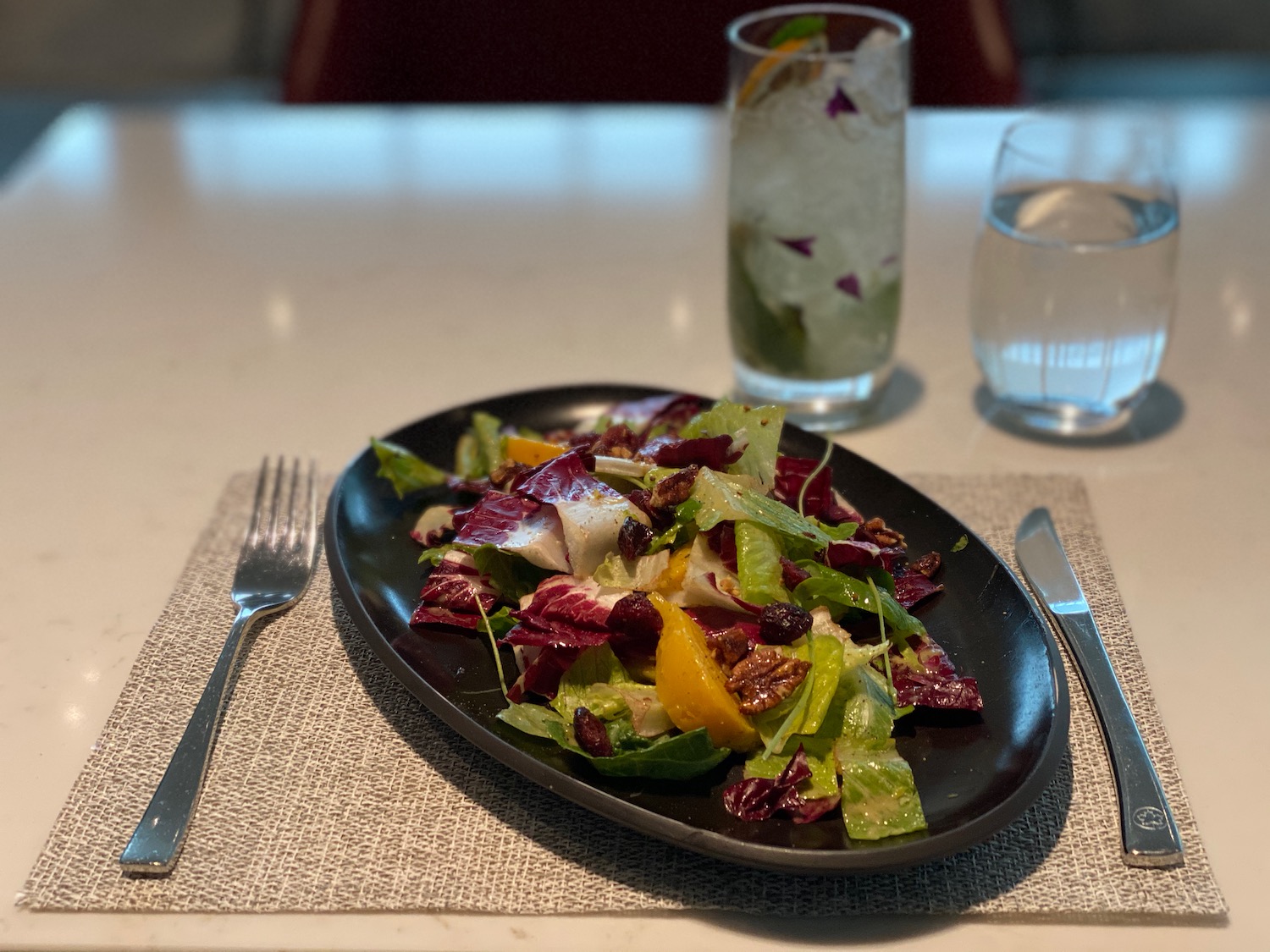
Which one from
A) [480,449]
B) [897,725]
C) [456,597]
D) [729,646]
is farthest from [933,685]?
[480,449]

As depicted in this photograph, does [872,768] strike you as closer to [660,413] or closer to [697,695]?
[697,695]

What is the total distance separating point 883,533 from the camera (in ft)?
3.60

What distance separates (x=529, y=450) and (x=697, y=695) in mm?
384

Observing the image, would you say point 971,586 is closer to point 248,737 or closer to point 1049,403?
point 1049,403

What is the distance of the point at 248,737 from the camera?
99cm

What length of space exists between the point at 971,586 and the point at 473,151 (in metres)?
1.45

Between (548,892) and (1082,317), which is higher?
(1082,317)

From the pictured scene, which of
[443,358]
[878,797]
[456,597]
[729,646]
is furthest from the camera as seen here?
[443,358]

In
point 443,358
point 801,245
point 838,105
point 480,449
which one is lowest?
point 443,358

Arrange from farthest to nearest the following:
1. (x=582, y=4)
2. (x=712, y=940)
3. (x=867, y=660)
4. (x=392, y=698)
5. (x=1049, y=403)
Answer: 1. (x=582, y=4)
2. (x=1049, y=403)
3. (x=392, y=698)
4. (x=867, y=660)
5. (x=712, y=940)

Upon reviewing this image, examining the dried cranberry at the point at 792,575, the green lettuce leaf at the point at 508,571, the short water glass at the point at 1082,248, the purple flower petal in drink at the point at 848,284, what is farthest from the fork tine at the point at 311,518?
the short water glass at the point at 1082,248

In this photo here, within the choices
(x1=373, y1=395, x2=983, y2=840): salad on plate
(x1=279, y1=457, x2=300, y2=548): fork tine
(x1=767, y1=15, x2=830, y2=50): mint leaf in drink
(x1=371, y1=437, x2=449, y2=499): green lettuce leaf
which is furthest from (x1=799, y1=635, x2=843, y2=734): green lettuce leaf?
(x1=767, y1=15, x2=830, y2=50): mint leaf in drink

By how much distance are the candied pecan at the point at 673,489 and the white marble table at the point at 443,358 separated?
0.32m

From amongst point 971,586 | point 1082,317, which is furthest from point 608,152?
point 971,586
